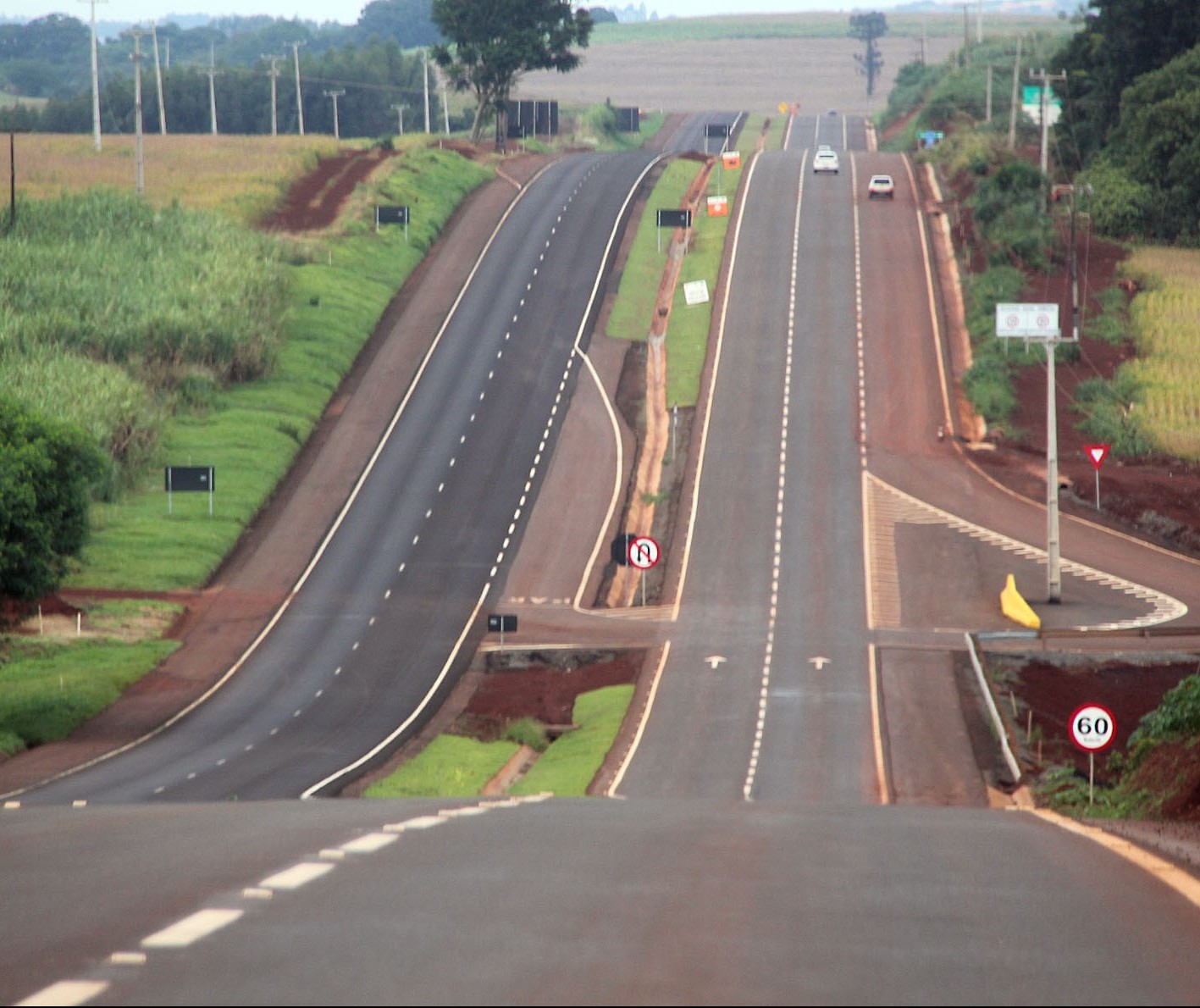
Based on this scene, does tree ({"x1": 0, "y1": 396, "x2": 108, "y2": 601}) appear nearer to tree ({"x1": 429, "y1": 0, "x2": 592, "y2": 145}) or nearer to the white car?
the white car

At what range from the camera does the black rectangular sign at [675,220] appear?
376ft

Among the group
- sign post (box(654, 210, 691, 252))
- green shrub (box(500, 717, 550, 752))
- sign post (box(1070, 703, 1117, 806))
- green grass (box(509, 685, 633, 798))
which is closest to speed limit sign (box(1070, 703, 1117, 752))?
sign post (box(1070, 703, 1117, 806))

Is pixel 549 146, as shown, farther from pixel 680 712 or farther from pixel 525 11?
pixel 680 712

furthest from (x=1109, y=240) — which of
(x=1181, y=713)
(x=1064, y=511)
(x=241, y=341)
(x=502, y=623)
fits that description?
(x=1181, y=713)

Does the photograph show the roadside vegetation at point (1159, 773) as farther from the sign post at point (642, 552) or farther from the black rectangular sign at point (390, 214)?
the black rectangular sign at point (390, 214)

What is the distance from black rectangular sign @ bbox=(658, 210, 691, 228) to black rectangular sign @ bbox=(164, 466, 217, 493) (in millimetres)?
50785

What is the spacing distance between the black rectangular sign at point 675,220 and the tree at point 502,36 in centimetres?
4665

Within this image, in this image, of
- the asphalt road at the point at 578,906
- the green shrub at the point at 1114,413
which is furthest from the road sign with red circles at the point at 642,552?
the asphalt road at the point at 578,906

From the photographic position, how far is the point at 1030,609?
60438mm

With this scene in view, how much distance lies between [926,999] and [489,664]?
52.8 meters

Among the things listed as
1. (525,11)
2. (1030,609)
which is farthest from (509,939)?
(525,11)

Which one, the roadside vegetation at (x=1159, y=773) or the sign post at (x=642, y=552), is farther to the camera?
the sign post at (x=642, y=552)

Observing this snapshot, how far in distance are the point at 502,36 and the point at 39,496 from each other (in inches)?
4509

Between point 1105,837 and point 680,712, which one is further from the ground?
point 1105,837
